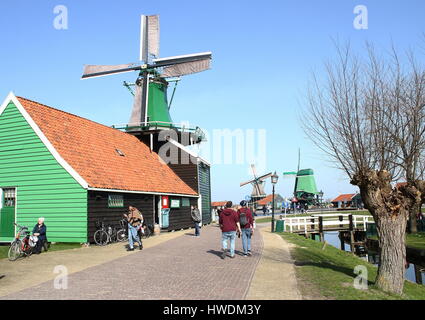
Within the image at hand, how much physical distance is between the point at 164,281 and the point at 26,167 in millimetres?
11495

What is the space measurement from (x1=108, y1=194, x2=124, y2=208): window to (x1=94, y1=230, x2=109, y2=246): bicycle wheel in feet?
4.70

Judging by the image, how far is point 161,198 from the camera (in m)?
23.0

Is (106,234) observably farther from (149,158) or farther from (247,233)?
(149,158)

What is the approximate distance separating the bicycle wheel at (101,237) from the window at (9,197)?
4.63 metres

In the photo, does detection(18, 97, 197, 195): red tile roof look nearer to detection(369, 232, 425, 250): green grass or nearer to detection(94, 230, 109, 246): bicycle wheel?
detection(94, 230, 109, 246): bicycle wheel

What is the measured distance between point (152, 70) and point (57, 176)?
796 inches

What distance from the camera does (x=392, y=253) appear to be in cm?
858

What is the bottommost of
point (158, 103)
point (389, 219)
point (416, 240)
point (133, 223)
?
point (416, 240)

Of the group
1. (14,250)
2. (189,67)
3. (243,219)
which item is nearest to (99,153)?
(14,250)

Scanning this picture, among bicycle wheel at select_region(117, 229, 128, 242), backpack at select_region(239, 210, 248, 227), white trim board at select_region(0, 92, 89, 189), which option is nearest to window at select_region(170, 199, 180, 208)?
bicycle wheel at select_region(117, 229, 128, 242)

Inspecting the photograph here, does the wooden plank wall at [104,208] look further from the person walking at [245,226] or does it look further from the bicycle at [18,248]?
the person walking at [245,226]

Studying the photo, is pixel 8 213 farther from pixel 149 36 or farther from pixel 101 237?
pixel 149 36

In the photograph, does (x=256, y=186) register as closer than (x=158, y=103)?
No
